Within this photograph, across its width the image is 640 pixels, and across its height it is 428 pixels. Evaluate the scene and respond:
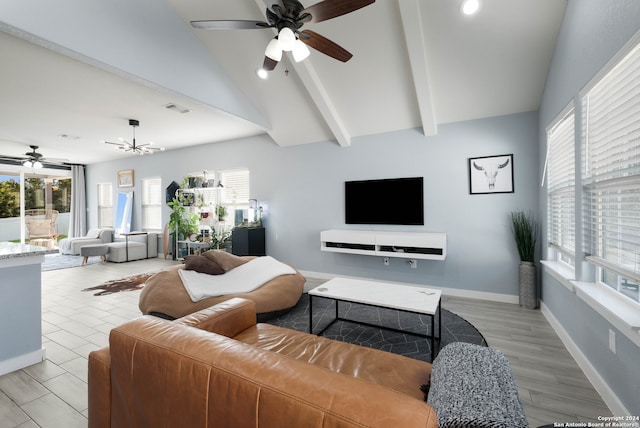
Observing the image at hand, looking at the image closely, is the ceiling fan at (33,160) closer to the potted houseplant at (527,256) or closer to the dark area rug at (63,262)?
the dark area rug at (63,262)

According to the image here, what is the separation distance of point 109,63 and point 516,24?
395 centimetres

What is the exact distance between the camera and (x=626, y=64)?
168cm

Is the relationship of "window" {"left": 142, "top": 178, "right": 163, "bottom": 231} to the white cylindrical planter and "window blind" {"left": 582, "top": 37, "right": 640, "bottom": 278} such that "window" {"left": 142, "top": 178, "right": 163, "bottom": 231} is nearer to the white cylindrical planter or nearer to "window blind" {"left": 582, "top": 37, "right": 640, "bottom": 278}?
the white cylindrical planter

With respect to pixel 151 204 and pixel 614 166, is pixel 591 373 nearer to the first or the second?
pixel 614 166

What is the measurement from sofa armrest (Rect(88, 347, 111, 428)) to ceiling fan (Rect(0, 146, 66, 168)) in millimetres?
7915

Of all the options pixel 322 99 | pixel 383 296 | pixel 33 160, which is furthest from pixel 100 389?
pixel 33 160

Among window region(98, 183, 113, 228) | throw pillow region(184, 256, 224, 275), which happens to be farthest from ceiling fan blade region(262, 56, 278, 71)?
window region(98, 183, 113, 228)

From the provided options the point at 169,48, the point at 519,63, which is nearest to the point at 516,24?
the point at 519,63

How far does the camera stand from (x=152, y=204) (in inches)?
299

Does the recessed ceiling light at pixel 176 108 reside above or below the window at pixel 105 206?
above

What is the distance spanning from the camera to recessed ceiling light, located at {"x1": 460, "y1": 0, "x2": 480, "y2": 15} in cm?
256

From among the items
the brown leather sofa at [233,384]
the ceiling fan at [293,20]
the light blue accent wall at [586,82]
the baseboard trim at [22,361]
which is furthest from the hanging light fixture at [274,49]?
the baseboard trim at [22,361]

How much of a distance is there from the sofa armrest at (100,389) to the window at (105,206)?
8.96 m

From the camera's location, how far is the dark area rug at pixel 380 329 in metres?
2.53
